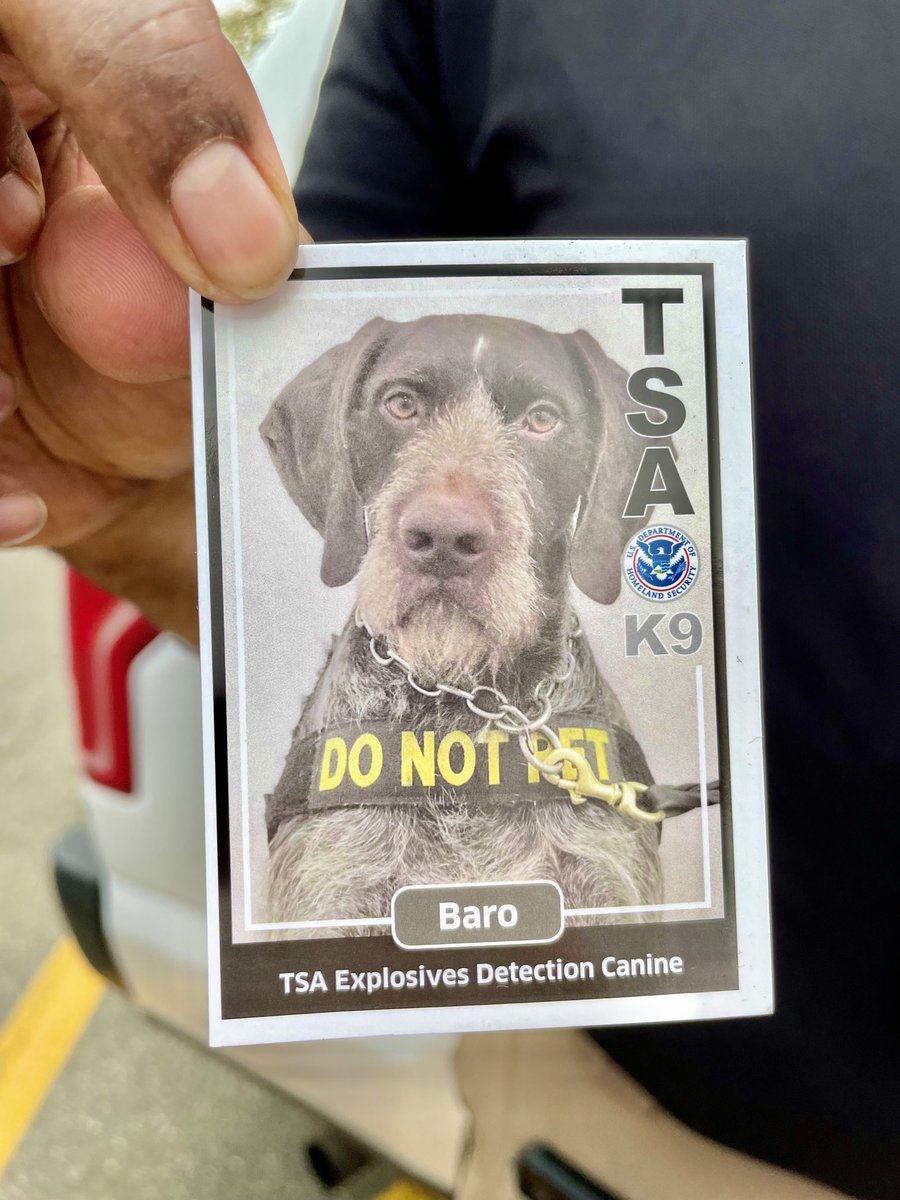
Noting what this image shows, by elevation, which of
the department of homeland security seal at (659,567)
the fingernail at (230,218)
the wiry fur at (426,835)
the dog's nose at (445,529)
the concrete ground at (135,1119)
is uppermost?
the fingernail at (230,218)

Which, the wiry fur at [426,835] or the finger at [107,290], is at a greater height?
the finger at [107,290]

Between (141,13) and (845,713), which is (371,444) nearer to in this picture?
(141,13)

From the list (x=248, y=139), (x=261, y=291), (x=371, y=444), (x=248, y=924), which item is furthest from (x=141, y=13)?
(x=248, y=924)

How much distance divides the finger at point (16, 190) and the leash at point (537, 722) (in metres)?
0.48

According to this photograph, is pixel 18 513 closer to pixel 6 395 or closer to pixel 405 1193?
pixel 6 395

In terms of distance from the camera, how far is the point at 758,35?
875mm

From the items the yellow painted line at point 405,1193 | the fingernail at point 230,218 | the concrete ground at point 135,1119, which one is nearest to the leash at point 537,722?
the fingernail at point 230,218

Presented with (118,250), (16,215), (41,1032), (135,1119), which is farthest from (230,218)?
(41,1032)

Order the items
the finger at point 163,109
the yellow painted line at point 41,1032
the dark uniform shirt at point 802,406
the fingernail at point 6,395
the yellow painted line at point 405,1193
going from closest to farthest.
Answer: the finger at point 163,109 < the dark uniform shirt at point 802,406 < the fingernail at point 6,395 < the yellow painted line at point 405,1193 < the yellow painted line at point 41,1032

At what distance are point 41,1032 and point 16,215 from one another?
6.13 feet

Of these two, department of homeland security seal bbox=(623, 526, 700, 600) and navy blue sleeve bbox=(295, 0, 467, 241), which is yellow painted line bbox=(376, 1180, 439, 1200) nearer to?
department of homeland security seal bbox=(623, 526, 700, 600)

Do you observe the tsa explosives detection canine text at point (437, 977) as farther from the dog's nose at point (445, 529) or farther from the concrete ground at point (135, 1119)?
the concrete ground at point (135, 1119)

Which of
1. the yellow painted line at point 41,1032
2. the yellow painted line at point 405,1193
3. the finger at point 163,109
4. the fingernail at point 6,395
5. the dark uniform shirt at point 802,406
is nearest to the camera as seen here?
the finger at point 163,109

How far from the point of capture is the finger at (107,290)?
2.80 feet
